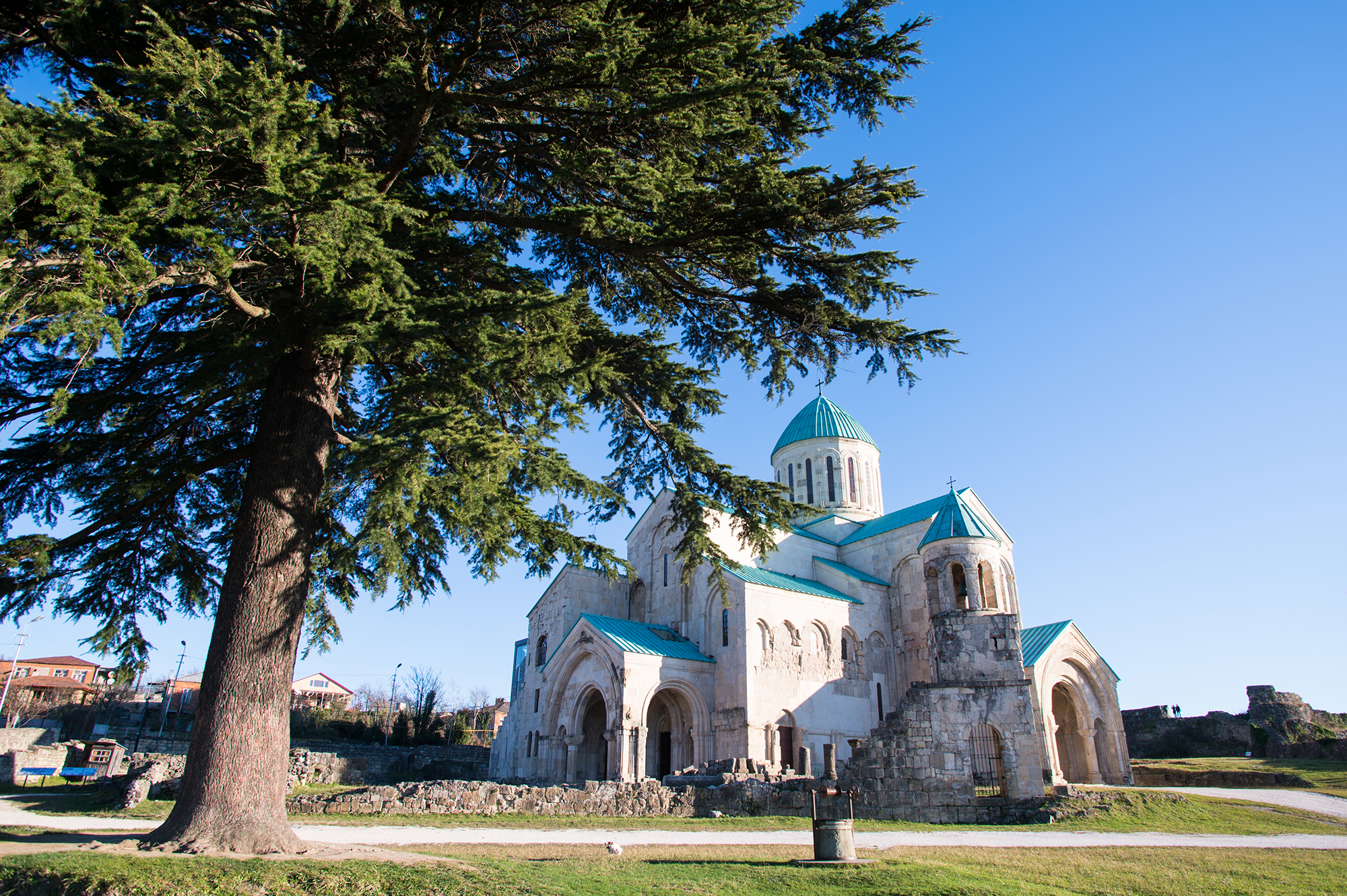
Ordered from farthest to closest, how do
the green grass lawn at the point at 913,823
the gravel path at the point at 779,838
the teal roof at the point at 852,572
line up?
the teal roof at the point at 852,572
the green grass lawn at the point at 913,823
the gravel path at the point at 779,838

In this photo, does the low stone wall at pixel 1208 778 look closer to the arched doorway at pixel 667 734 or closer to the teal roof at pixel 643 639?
the arched doorway at pixel 667 734

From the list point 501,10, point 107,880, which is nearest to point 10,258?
point 107,880

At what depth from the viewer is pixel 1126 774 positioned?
21359mm

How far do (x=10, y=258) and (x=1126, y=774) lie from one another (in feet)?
84.9

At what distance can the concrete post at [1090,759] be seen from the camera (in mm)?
21547

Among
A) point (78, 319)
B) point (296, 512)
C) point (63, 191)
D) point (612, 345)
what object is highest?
point (612, 345)

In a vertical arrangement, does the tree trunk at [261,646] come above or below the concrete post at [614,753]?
above

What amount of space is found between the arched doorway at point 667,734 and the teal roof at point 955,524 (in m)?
8.23

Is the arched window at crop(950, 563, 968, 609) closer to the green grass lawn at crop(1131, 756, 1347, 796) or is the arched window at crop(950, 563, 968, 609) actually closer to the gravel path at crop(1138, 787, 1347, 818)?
the gravel path at crop(1138, 787, 1347, 818)

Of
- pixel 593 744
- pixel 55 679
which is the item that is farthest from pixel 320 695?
pixel 593 744

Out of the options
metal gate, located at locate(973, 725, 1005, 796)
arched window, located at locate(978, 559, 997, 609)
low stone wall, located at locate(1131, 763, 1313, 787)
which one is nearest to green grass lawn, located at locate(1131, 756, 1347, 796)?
low stone wall, located at locate(1131, 763, 1313, 787)

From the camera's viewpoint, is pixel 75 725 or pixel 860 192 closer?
pixel 860 192

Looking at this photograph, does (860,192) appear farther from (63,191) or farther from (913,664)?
(913,664)

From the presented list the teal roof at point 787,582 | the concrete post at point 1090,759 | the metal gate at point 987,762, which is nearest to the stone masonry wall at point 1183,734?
the concrete post at point 1090,759
